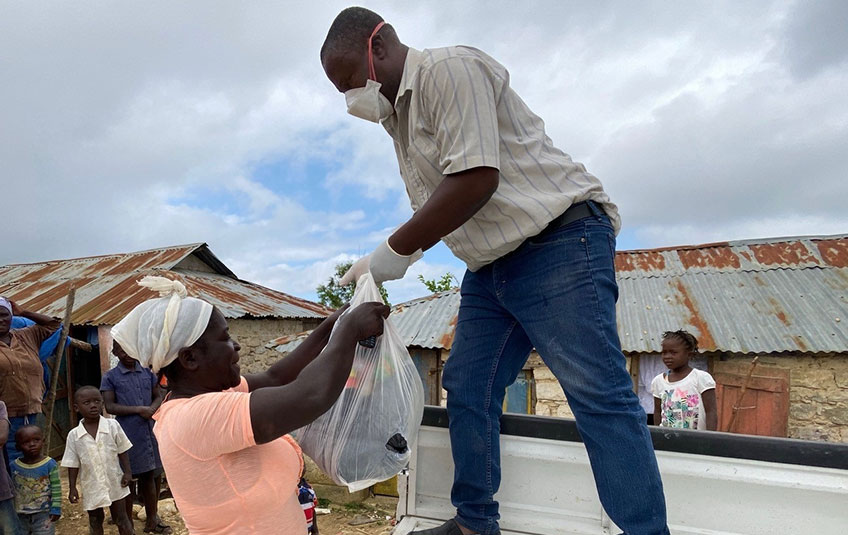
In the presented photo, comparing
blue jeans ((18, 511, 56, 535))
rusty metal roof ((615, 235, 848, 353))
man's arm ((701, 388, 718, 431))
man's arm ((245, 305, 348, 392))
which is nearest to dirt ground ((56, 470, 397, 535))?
blue jeans ((18, 511, 56, 535))

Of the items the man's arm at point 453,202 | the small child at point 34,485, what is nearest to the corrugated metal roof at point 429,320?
the small child at point 34,485

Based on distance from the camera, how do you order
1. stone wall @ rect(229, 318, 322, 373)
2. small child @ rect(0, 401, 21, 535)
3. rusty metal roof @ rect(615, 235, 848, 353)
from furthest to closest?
stone wall @ rect(229, 318, 322, 373) → rusty metal roof @ rect(615, 235, 848, 353) → small child @ rect(0, 401, 21, 535)

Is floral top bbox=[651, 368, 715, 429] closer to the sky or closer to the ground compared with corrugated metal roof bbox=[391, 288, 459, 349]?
closer to the ground

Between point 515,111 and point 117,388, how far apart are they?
17.5 ft

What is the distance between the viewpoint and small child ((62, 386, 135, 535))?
5051mm

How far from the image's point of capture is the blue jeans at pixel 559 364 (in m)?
1.48

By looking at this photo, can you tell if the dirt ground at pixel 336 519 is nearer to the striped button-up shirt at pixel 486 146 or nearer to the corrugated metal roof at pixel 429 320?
the corrugated metal roof at pixel 429 320

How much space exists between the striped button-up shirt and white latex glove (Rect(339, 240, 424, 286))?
209mm

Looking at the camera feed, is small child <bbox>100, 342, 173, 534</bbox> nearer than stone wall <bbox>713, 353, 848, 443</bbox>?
Yes

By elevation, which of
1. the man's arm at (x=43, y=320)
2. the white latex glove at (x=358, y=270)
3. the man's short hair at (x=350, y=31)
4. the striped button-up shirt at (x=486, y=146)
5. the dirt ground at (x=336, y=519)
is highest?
the man's short hair at (x=350, y=31)

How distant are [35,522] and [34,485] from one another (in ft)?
1.02

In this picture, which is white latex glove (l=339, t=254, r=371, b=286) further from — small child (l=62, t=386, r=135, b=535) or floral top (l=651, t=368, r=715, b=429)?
small child (l=62, t=386, r=135, b=535)

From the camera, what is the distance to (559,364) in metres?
1.57

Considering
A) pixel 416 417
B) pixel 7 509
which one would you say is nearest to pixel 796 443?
pixel 416 417
